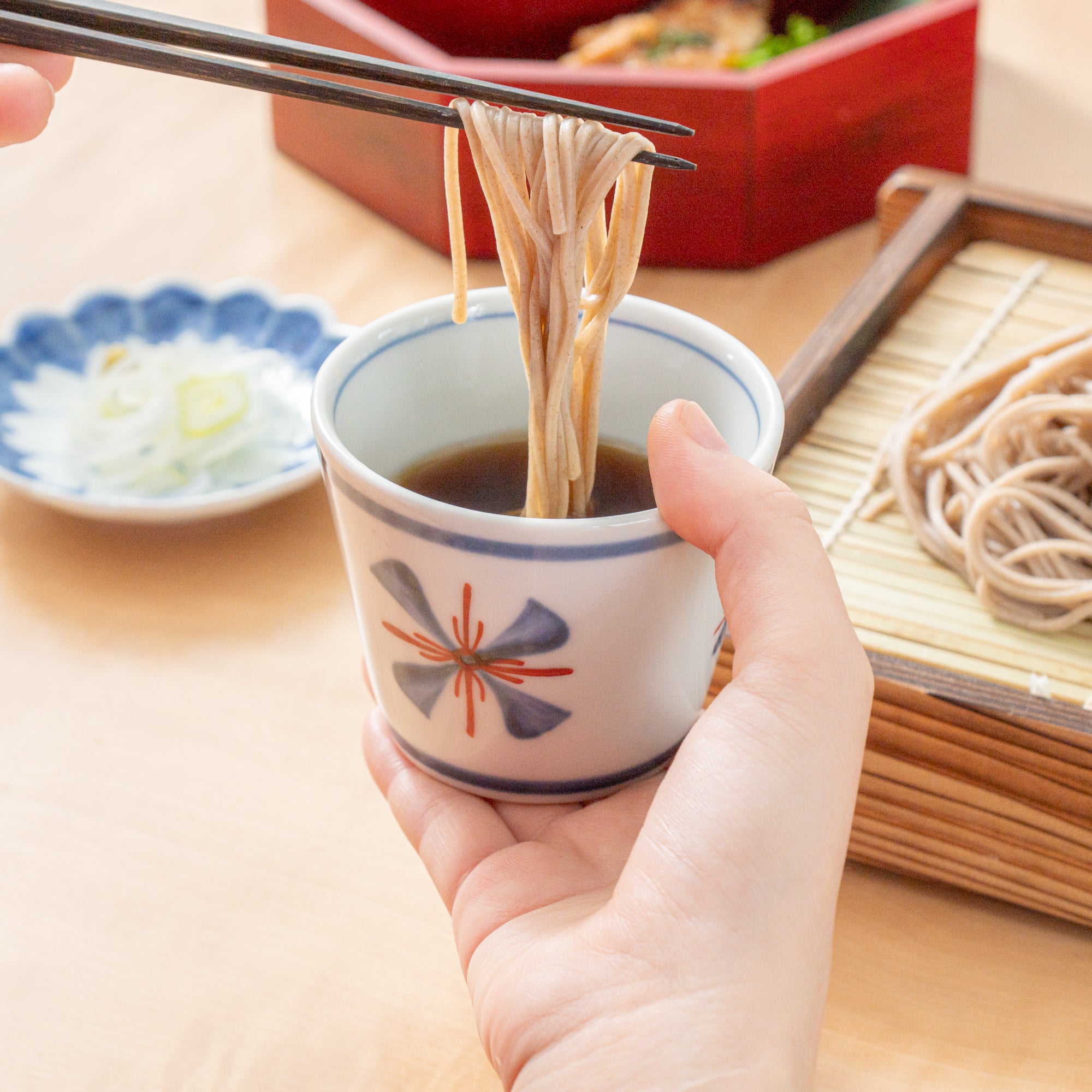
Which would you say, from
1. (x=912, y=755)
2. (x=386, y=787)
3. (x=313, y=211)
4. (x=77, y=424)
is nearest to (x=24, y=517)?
(x=77, y=424)

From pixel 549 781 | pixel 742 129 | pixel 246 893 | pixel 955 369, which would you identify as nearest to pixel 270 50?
pixel 549 781

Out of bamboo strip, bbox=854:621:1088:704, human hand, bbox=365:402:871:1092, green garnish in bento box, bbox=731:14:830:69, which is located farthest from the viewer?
green garnish in bento box, bbox=731:14:830:69

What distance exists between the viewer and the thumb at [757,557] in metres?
0.52

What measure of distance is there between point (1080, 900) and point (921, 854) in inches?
3.4

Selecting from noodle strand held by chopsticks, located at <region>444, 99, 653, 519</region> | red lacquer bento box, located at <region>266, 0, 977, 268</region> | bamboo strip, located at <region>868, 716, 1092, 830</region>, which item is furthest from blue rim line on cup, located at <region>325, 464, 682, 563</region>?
red lacquer bento box, located at <region>266, 0, 977, 268</region>

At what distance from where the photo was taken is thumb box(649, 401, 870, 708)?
525 millimetres

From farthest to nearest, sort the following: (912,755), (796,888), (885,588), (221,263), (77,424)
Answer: (221,263), (77,424), (885,588), (912,755), (796,888)

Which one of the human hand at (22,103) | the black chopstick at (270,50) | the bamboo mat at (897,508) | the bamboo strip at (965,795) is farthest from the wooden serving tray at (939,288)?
the human hand at (22,103)

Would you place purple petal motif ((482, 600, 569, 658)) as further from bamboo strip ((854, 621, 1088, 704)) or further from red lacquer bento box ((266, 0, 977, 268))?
red lacquer bento box ((266, 0, 977, 268))

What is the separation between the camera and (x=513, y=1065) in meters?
0.53

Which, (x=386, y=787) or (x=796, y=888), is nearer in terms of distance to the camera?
(x=796, y=888)

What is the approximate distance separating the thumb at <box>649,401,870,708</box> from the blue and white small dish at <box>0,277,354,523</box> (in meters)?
0.47

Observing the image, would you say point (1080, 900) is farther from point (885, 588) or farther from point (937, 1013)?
point (885, 588)

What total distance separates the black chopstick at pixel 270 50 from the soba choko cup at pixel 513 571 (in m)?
0.12
